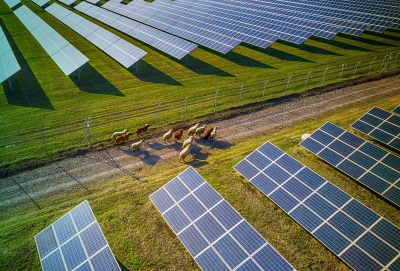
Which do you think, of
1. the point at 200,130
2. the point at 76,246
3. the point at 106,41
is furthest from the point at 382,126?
the point at 106,41

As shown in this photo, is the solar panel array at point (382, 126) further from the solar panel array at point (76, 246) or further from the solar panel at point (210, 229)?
the solar panel array at point (76, 246)

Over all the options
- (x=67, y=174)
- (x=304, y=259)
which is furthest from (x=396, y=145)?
(x=67, y=174)

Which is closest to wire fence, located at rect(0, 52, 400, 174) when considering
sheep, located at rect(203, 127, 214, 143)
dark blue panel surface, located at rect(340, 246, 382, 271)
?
sheep, located at rect(203, 127, 214, 143)

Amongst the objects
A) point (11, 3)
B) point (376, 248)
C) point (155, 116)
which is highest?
point (376, 248)

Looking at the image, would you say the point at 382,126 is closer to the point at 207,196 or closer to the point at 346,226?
the point at 346,226

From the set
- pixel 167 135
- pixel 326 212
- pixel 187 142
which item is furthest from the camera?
pixel 167 135

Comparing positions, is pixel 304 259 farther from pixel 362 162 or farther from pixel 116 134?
pixel 116 134
